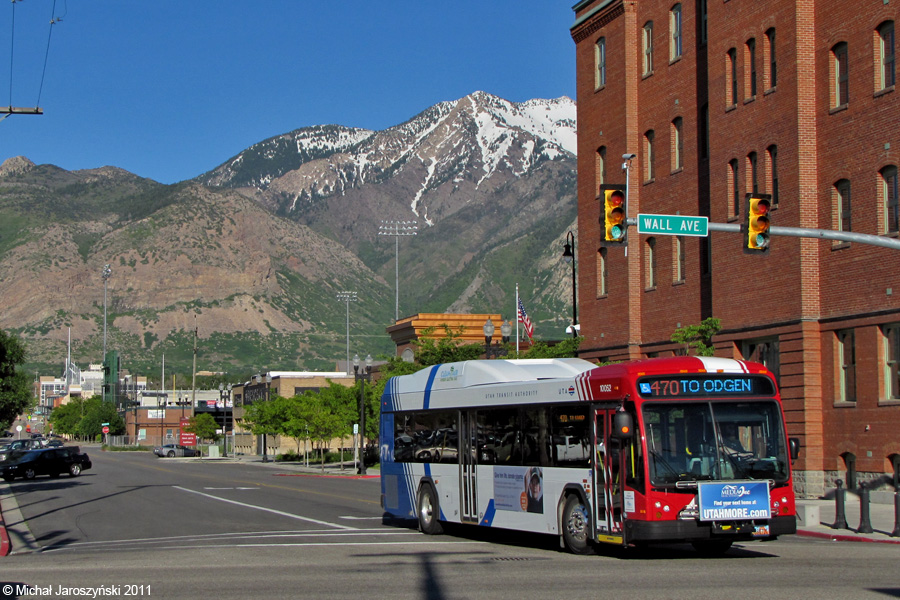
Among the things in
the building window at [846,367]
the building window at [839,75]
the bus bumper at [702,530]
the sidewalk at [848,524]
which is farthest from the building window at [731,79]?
the bus bumper at [702,530]

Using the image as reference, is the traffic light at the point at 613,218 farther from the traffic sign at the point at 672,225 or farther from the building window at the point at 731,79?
the building window at the point at 731,79

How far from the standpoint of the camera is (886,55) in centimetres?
3144

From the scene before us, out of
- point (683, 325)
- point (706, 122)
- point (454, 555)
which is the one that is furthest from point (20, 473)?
point (454, 555)

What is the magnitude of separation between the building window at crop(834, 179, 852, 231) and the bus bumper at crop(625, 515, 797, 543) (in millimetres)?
18969

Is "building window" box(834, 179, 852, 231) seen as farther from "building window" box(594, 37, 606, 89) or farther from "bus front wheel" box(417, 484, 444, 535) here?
"bus front wheel" box(417, 484, 444, 535)

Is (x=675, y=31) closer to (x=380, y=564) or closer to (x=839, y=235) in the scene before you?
(x=839, y=235)

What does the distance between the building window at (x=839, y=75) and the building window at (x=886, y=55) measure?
150 cm

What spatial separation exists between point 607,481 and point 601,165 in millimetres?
30996

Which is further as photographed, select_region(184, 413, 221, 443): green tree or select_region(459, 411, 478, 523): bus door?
select_region(184, 413, 221, 443): green tree

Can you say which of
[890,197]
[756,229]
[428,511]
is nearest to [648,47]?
[890,197]

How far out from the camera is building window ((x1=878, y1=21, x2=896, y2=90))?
3117cm

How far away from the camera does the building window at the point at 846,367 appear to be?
32.6 metres

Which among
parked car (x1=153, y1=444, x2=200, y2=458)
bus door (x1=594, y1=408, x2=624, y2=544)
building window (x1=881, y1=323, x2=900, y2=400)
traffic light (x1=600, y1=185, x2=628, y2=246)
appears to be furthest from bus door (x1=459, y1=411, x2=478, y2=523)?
parked car (x1=153, y1=444, x2=200, y2=458)

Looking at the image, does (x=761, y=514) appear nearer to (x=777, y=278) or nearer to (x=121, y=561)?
(x=121, y=561)
